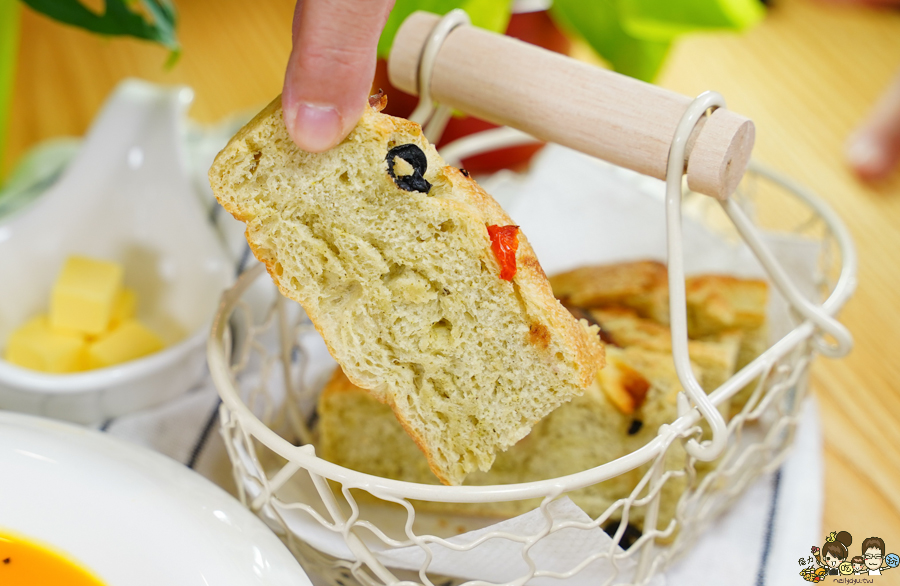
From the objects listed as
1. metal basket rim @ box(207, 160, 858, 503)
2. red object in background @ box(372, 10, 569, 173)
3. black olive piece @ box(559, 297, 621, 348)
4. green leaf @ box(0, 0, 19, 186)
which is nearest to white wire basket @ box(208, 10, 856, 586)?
metal basket rim @ box(207, 160, 858, 503)

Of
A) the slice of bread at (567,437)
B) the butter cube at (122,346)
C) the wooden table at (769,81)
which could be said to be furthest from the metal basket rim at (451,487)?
the wooden table at (769,81)

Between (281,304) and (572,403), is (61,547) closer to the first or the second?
(281,304)

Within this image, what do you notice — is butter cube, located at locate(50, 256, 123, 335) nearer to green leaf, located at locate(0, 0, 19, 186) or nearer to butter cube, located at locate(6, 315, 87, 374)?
butter cube, located at locate(6, 315, 87, 374)

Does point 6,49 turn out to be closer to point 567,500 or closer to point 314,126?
point 314,126

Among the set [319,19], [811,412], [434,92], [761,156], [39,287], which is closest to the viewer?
[319,19]

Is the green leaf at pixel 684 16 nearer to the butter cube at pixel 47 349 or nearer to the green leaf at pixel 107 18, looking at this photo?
the green leaf at pixel 107 18

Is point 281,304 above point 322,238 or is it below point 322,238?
below

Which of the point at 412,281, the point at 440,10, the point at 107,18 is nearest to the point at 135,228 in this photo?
the point at 107,18

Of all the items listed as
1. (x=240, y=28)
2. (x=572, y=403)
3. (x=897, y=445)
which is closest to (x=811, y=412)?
(x=897, y=445)
